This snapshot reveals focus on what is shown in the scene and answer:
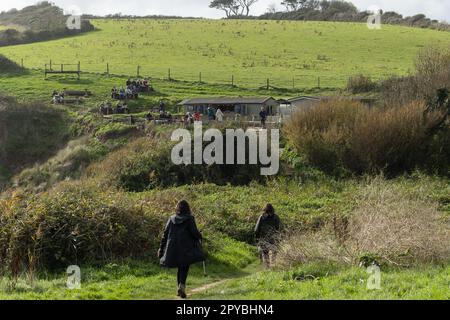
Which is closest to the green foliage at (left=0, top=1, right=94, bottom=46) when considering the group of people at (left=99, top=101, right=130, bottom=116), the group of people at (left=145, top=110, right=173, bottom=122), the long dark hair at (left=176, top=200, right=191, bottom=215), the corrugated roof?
the group of people at (left=99, top=101, right=130, bottom=116)

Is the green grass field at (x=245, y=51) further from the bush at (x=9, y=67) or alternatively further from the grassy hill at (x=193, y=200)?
the bush at (x=9, y=67)

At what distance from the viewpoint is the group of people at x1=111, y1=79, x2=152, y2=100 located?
54.1 metres

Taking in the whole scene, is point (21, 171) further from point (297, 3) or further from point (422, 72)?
point (297, 3)

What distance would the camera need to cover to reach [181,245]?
13.3m

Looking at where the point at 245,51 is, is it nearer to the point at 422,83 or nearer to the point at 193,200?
the point at 422,83

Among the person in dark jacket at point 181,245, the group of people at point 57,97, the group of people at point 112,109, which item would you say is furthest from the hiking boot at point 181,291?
the group of people at point 57,97

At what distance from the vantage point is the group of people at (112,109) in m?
49.4

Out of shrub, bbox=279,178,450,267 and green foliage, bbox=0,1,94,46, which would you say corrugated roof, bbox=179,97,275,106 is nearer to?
shrub, bbox=279,178,450,267

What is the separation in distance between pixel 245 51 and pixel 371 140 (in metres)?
46.7

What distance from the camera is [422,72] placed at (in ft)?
160

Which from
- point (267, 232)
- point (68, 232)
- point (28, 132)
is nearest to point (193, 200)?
point (68, 232)

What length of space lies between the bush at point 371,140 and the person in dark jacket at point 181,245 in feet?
72.4

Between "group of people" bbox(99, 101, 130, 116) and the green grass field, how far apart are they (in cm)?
1431
